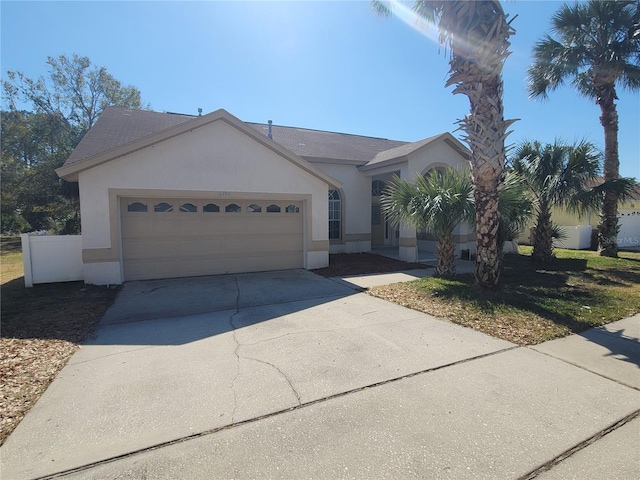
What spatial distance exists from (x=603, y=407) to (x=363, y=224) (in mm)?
12340

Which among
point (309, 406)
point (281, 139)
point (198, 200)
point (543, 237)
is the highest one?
point (281, 139)

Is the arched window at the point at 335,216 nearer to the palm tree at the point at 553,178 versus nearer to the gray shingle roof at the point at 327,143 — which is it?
the gray shingle roof at the point at 327,143

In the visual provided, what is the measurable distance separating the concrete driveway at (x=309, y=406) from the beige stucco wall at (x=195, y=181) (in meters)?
4.13

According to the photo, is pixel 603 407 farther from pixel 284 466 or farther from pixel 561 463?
pixel 284 466

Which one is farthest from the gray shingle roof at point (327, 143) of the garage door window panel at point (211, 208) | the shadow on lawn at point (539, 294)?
the shadow on lawn at point (539, 294)

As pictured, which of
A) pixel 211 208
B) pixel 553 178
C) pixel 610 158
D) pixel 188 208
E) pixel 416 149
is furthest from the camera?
pixel 610 158

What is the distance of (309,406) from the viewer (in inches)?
131

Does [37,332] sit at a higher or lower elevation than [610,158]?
lower

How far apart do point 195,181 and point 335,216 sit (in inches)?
272

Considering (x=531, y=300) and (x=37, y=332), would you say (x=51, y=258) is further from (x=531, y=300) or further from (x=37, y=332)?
(x=531, y=300)

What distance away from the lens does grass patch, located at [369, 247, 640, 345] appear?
565cm

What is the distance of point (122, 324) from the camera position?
6.04m

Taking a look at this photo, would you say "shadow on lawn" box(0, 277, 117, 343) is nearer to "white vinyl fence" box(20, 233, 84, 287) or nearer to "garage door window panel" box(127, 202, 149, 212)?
"white vinyl fence" box(20, 233, 84, 287)

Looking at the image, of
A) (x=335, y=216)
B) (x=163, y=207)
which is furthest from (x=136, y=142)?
(x=335, y=216)
